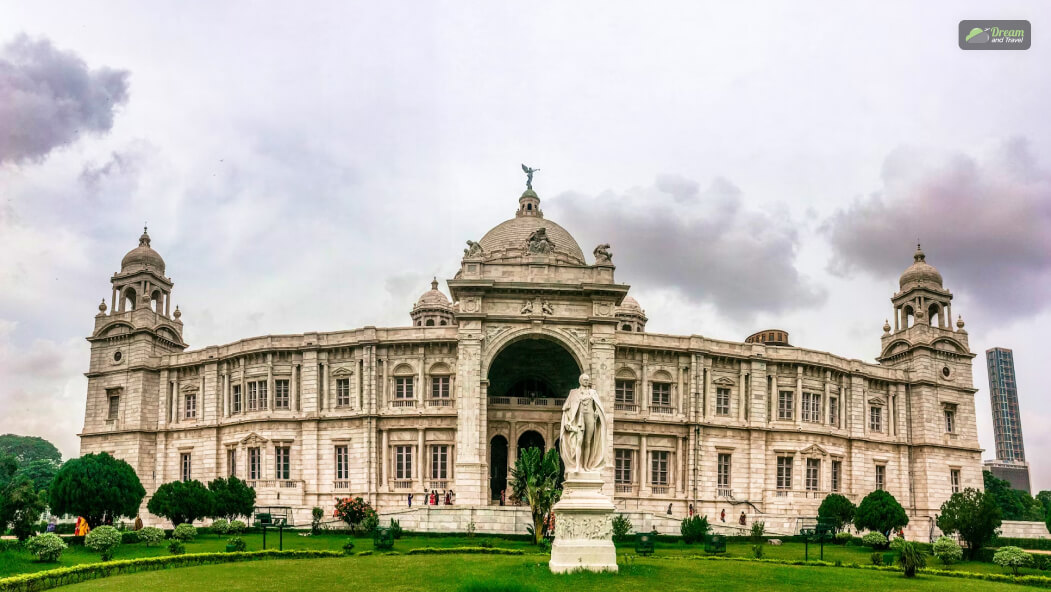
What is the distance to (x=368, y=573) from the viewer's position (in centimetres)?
2644

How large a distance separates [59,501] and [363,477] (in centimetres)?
1639

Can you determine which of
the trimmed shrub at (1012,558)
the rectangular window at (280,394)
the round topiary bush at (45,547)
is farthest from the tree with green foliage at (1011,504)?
the round topiary bush at (45,547)

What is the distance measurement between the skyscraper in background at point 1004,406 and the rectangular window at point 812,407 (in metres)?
120

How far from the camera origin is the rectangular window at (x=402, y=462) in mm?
55750

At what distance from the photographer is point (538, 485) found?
4041cm

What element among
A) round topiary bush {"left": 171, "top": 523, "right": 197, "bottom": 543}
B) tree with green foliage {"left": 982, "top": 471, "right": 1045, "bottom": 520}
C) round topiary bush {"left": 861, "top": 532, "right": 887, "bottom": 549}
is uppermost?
round topiary bush {"left": 171, "top": 523, "right": 197, "bottom": 543}

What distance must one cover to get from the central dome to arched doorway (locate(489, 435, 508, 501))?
12858mm

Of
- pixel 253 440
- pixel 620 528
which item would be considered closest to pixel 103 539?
pixel 620 528

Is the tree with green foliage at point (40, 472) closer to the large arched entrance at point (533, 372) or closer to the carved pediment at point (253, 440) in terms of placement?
the carved pediment at point (253, 440)

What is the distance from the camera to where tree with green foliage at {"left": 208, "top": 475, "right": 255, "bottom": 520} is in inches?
1907

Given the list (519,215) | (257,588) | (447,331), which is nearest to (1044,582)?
(257,588)

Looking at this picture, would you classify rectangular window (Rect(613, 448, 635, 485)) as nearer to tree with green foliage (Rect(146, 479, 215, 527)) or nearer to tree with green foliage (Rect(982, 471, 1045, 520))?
tree with green foliage (Rect(146, 479, 215, 527))

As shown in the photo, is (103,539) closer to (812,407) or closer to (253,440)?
(253,440)

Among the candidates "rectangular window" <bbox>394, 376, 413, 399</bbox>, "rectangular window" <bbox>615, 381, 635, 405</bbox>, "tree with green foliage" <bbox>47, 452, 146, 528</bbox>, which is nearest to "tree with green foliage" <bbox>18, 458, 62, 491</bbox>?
"rectangular window" <bbox>394, 376, 413, 399</bbox>
